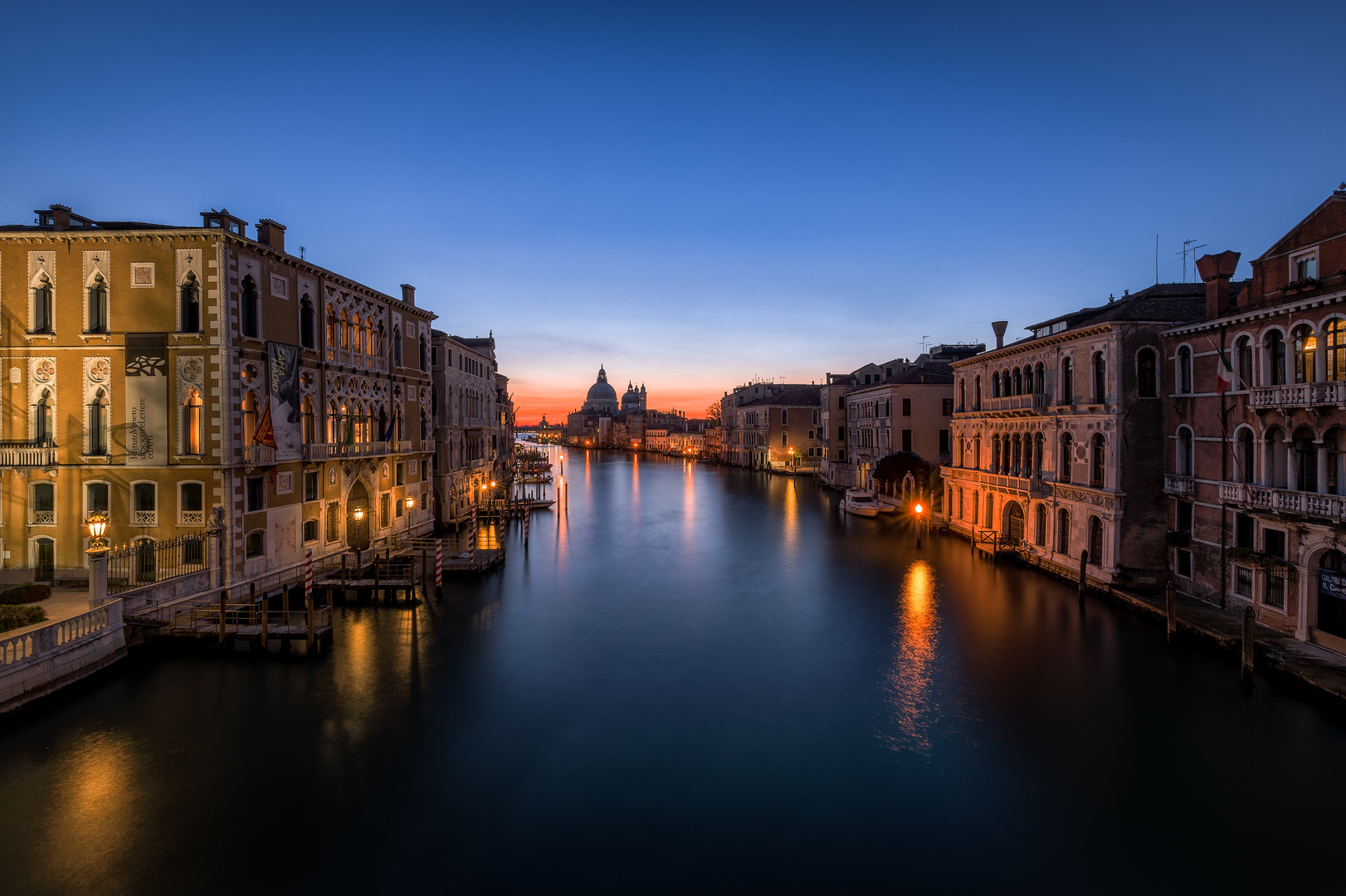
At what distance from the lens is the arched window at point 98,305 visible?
1984 centimetres

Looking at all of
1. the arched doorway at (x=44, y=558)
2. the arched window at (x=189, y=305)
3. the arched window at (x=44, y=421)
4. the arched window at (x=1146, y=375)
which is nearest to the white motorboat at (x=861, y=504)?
the arched window at (x=1146, y=375)

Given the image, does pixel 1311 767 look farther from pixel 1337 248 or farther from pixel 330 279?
pixel 330 279

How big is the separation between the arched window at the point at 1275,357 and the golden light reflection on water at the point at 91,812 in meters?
27.4

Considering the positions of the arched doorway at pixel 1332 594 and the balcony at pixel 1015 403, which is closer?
the arched doorway at pixel 1332 594

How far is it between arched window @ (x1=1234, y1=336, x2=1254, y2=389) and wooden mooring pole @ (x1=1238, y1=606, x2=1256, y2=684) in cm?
708

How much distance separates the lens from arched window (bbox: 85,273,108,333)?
19844mm

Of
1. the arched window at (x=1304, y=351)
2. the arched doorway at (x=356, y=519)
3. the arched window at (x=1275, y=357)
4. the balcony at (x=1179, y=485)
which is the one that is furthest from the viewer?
the arched doorway at (x=356, y=519)

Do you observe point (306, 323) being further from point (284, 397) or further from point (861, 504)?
point (861, 504)

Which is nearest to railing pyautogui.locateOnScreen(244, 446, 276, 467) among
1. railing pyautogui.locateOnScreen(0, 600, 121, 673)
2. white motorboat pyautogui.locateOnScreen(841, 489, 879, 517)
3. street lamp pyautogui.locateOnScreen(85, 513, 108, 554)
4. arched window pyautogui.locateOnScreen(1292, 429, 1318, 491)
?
street lamp pyautogui.locateOnScreen(85, 513, 108, 554)

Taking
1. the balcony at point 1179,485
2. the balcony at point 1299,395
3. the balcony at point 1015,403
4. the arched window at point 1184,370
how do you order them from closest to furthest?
the balcony at point 1299,395 < the balcony at point 1179,485 < the arched window at point 1184,370 < the balcony at point 1015,403

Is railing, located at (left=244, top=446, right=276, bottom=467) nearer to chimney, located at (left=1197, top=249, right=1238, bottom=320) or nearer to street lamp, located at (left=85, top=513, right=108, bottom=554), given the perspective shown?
street lamp, located at (left=85, top=513, right=108, bottom=554)

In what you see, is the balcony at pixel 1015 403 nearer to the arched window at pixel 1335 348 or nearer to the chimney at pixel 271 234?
the arched window at pixel 1335 348

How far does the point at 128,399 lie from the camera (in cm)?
1992

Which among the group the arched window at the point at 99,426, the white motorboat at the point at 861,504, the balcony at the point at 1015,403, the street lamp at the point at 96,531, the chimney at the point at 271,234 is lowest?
the white motorboat at the point at 861,504
